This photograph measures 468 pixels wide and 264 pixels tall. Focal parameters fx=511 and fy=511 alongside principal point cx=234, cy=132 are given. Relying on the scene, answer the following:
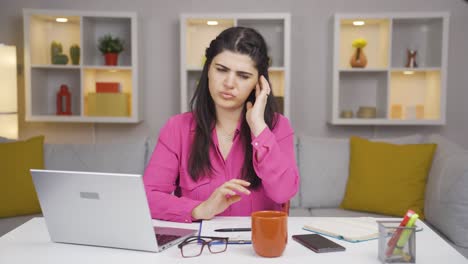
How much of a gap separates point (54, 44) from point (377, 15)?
2254 millimetres

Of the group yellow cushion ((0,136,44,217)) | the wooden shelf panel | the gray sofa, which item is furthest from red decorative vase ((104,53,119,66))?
yellow cushion ((0,136,44,217))

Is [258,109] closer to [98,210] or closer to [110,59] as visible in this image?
[98,210]

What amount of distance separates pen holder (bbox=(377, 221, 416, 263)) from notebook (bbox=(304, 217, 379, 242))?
177mm

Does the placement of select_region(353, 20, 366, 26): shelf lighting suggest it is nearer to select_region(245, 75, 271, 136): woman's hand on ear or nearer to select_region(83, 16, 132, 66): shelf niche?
select_region(83, 16, 132, 66): shelf niche

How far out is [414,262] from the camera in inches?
42.5

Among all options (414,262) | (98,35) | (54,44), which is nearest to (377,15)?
(98,35)

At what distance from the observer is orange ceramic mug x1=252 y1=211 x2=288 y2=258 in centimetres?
112

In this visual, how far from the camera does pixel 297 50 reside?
3.79 m

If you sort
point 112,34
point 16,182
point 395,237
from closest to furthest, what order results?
point 395,237, point 16,182, point 112,34

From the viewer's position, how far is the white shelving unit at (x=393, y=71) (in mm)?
3463

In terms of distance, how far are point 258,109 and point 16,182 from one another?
5.70 ft

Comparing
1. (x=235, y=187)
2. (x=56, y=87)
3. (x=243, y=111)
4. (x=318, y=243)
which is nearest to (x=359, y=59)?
(x=243, y=111)

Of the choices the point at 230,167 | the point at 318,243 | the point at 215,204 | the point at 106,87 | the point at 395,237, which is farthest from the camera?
the point at 106,87

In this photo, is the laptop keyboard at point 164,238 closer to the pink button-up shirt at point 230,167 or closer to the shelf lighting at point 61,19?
the pink button-up shirt at point 230,167
